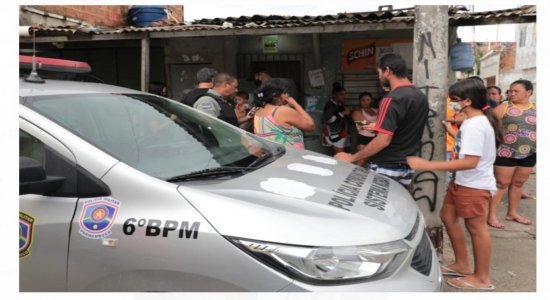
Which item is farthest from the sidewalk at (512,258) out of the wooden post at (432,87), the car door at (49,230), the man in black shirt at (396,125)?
the car door at (49,230)

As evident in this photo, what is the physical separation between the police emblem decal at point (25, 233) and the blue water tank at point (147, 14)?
24.8 feet

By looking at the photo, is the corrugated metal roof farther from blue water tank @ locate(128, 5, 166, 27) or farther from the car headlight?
the car headlight

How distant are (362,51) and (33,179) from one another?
20.8ft

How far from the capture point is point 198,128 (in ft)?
9.00

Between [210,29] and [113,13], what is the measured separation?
5.62m

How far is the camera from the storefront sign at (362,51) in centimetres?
711

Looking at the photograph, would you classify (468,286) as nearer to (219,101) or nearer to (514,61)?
(219,101)

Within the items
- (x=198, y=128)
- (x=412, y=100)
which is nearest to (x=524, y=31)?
(x=412, y=100)

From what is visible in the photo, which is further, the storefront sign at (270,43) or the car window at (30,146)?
the storefront sign at (270,43)

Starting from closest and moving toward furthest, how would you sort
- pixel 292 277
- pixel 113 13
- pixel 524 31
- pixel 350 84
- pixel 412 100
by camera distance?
1. pixel 292 277
2. pixel 412 100
3. pixel 350 84
4. pixel 113 13
5. pixel 524 31

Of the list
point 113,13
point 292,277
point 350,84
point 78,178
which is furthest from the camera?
point 113,13

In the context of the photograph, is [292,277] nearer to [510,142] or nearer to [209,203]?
[209,203]

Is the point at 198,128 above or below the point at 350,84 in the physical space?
below

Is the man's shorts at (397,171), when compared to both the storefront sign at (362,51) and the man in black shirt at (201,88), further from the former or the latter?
the storefront sign at (362,51)
